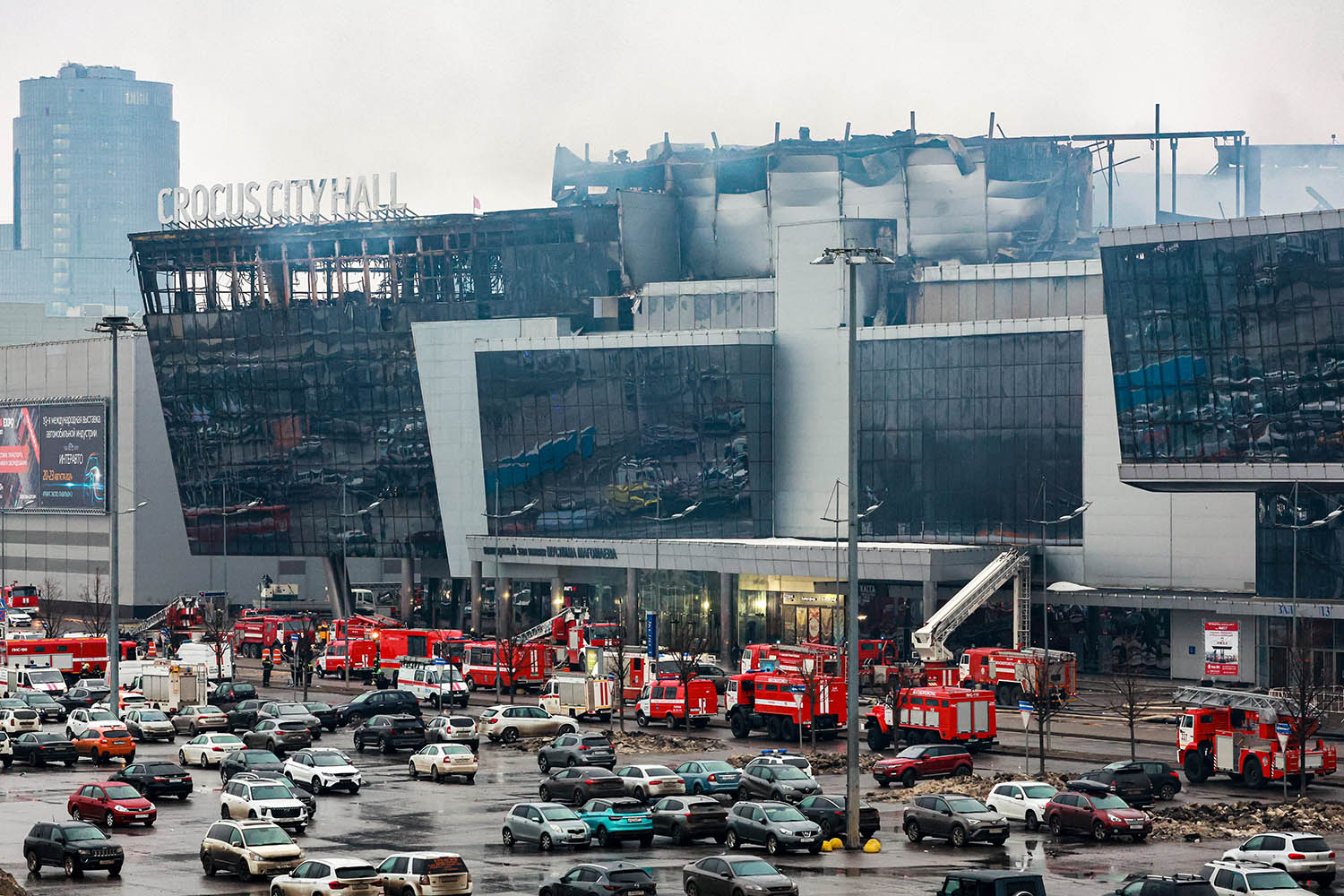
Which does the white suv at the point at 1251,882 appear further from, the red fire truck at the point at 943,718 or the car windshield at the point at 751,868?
the red fire truck at the point at 943,718

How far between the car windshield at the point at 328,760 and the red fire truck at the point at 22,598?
9738 cm

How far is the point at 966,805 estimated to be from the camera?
5425 cm

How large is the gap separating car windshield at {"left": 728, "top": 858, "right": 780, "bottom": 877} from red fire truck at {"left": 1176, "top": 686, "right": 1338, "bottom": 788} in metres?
28.4

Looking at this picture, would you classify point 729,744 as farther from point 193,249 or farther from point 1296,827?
point 193,249

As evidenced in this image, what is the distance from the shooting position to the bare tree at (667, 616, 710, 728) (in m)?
84.6

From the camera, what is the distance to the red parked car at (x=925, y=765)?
66.2 meters

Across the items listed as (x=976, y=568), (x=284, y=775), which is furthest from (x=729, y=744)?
(x=976, y=568)

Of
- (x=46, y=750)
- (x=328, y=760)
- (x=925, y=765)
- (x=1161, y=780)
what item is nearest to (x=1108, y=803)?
(x=1161, y=780)

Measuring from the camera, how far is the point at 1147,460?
99.2m

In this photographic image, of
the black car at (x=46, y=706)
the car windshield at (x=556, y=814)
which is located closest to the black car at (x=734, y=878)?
the car windshield at (x=556, y=814)

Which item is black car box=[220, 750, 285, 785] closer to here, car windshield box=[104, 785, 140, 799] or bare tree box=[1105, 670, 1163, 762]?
car windshield box=[104, 785, 140, 799]

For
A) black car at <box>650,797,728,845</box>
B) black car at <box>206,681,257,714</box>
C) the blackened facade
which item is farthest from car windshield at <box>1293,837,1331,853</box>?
the blackened facade

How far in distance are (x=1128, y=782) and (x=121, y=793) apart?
31.4 metres

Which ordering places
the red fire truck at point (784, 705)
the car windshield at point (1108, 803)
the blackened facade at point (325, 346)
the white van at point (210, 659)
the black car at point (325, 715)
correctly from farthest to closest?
the blackened facade at point (325, 346), the white van at point (210, 659), the black car at point (325, 715), the red fire truck at point (784, 705), the car windshield at point (1108, 803)
